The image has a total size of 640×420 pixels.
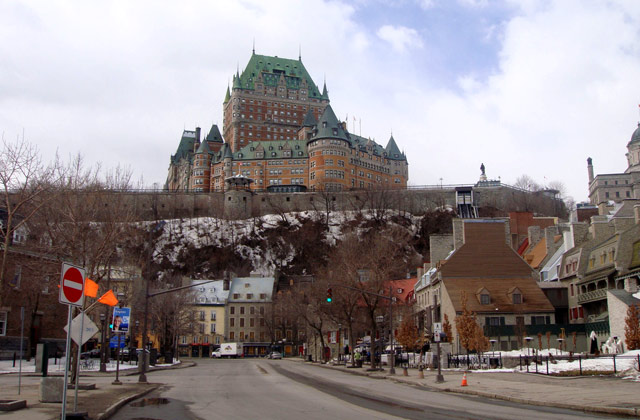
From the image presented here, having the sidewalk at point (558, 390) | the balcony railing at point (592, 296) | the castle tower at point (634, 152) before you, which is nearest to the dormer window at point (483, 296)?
the balcony railing at point (592, 296)

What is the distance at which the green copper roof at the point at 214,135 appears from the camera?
622ft

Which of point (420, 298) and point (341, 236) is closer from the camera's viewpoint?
point (420, 298)

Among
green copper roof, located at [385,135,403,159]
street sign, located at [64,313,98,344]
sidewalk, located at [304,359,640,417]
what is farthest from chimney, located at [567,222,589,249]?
green copper roof, located at [385,135,403,159]

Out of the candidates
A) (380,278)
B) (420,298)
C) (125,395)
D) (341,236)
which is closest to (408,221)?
(341,236)

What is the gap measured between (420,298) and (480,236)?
13240 mm

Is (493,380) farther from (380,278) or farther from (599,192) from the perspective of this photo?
(599,192)

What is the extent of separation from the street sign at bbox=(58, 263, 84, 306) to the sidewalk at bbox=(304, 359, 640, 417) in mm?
13455

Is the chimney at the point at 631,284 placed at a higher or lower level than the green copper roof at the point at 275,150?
lower

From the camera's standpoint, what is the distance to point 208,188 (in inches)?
7023

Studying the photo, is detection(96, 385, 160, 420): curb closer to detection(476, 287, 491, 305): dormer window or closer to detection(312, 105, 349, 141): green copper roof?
detection(476, 287, 491, 305): dormer window

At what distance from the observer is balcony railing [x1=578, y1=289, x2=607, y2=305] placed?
4680 centimetres

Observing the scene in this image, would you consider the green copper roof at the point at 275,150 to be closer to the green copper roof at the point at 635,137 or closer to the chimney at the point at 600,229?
the green copper roof at the point at 635,137

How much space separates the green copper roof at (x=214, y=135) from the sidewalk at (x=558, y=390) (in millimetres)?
164270

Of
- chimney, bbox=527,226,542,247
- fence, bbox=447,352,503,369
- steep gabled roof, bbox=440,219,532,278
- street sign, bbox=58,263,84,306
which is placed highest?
chimney, bbox=527,226,542,247
